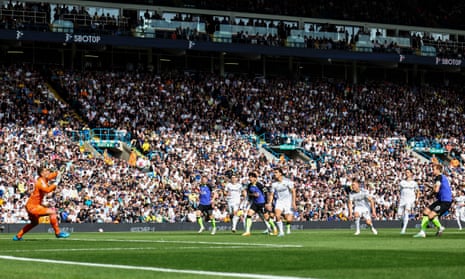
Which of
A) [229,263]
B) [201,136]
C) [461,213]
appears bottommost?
[461,213]

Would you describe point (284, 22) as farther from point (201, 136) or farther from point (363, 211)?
point (363, 211)

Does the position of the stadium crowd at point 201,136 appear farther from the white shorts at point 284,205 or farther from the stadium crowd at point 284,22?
the white shorts at point 284,205

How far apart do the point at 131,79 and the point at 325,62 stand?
58.3 feet

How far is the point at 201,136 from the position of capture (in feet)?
180

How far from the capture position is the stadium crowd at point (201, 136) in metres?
45.6

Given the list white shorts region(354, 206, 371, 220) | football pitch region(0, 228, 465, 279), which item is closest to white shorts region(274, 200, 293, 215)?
white shorts region(354, 206, 371, 220)

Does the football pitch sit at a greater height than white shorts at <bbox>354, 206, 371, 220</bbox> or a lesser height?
greater

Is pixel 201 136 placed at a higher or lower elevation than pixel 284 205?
higher

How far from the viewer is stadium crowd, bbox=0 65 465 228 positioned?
1796 inches

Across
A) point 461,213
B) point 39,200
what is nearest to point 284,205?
point 39,200

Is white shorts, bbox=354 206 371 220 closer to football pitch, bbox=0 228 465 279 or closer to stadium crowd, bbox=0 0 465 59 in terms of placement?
football pitch, bbox=0 228 465 279

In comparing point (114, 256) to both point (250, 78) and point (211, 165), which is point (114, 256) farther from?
point (250, 78)

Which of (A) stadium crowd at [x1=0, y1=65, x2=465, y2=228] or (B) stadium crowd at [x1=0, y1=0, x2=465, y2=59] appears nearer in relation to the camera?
(A) stadium crowd at [x1=0, y1=65, x2=465, y2=228]

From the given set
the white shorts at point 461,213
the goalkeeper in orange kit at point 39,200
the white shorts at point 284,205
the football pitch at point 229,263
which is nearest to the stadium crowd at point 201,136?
the white shorts at point 461,213
